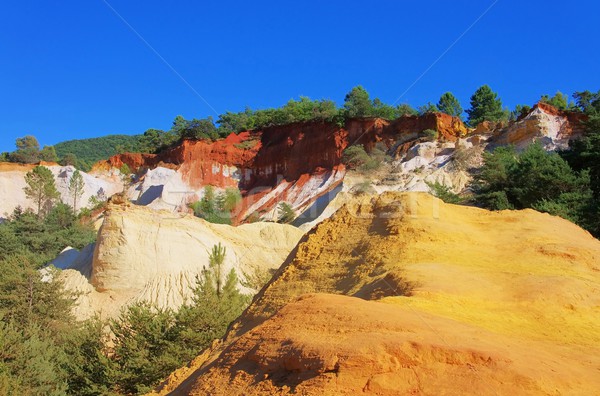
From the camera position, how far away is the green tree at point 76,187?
61.6 m

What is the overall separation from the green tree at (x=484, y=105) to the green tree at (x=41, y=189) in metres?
45.9

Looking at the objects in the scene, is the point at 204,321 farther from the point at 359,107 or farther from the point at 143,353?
the point at 359,107

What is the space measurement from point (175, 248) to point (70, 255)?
28.0 feet

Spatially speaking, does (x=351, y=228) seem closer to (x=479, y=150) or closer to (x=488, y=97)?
(x=479, y=150)

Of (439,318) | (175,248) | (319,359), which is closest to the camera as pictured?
(319,359)

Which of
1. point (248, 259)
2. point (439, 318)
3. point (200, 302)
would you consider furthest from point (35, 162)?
point (439, 318)

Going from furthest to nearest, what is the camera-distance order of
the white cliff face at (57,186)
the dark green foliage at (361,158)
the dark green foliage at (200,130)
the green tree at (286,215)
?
the dark green foliage at (200,130) < the white cliff face at (57,186) < the dark green foliage at (361,158) < the green tree at (286,215)

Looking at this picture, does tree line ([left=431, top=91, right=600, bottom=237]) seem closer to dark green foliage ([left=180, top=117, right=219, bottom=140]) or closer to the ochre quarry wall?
the ochre quarry wall

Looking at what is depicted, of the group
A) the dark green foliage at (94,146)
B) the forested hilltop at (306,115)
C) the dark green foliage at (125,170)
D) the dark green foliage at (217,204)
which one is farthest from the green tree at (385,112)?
the dark green foliage at (94,146)

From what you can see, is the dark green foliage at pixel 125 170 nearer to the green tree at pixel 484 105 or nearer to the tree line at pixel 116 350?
the green tree at pixel 484 105

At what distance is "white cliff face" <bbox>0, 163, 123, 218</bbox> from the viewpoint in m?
59.8

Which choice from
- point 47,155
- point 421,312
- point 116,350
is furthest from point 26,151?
point 421,312

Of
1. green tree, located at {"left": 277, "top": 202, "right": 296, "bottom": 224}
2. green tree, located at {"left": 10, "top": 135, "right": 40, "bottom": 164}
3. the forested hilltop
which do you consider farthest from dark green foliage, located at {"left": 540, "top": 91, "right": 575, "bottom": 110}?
green tree, located at {"left": 10, "top": 135, "right": 40, "bottom": 164}

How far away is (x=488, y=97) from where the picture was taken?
68.8 metres
